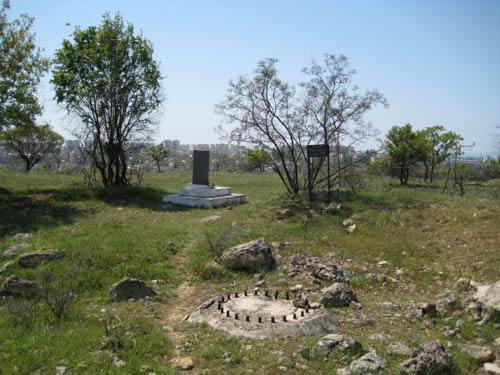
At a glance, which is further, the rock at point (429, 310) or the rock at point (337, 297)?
the rock at point (337, 297)

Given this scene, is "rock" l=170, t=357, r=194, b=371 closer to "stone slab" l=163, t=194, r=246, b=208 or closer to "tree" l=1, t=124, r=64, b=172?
"stone slab" l=163, t=194, r=246, b=208

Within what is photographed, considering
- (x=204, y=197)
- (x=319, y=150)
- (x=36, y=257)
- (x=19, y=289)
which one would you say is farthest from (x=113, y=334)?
(x=204, y=197)

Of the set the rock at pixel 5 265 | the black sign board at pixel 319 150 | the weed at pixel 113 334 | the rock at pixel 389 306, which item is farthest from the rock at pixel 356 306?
the black sign board at pixel 319 150

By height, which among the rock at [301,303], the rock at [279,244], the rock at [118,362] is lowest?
the rock at [118,362]

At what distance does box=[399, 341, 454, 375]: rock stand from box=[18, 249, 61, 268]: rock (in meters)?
6.84

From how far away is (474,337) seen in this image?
5.36 metres

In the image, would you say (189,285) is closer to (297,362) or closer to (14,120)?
(297,362)

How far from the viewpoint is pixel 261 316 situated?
6.12 metres

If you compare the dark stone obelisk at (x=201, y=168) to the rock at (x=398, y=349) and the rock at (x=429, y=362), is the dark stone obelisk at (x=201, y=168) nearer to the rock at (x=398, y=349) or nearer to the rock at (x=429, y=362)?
the rock at (x=398, y=349)

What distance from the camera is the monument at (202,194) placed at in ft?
51.6

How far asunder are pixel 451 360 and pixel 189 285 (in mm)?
4698

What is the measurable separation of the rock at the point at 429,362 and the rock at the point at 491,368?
347mm

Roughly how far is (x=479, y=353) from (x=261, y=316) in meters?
2.74

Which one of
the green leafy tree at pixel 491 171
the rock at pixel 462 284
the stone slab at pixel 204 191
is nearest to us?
the rock at pixel 462 284
